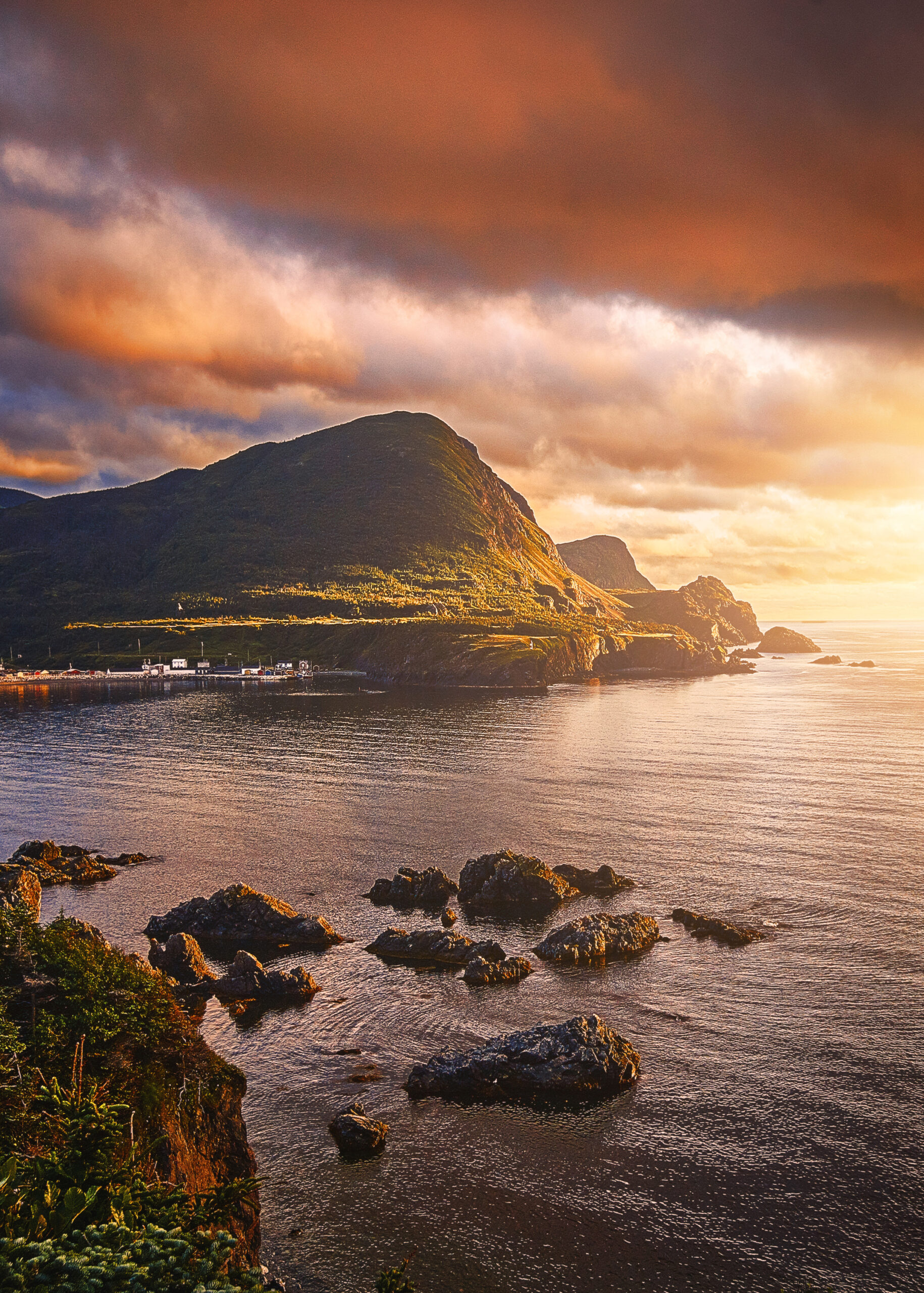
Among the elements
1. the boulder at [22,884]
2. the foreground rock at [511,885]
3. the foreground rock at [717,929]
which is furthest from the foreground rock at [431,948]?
the boulder at [22,884]

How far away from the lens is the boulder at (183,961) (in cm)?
5650

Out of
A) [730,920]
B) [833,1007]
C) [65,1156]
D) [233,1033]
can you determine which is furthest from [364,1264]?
[730,920]

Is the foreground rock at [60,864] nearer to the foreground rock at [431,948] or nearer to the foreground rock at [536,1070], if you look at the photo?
the foreground rock at [431,948]

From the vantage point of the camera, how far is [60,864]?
83.4 m

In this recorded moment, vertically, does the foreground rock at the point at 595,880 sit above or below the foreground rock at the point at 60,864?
above

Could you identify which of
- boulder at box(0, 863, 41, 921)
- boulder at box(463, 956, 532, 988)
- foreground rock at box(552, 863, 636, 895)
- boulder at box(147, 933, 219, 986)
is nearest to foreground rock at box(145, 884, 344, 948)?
boulder at box(147, 933, 219, 986)

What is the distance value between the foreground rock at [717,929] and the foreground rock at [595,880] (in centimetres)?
843

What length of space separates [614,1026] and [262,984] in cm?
2380

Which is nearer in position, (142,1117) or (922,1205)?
(142,1117)

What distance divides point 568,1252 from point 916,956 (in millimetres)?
38990

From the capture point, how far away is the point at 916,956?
5825cm

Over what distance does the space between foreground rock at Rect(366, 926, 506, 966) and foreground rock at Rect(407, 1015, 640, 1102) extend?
15351mm

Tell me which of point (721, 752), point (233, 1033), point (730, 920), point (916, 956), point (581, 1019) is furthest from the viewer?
point (721, 752)

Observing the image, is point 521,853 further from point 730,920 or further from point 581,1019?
point 581,1019
